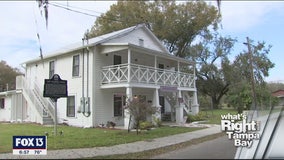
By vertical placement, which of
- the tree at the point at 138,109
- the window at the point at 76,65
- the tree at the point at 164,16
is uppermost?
the tree at the point at 164,16

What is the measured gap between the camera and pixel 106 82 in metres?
20.9

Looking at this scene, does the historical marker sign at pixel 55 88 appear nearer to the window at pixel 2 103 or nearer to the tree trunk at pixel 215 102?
the window at pixel 2 103

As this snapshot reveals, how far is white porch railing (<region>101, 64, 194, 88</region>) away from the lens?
1995cm

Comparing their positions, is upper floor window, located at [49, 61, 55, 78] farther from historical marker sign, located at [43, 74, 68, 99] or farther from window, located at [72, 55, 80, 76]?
historical marker sign, located at [43, 74, 68, 99]

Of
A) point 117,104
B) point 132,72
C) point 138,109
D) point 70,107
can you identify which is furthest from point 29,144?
point 70,107

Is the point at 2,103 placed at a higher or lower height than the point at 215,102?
higher

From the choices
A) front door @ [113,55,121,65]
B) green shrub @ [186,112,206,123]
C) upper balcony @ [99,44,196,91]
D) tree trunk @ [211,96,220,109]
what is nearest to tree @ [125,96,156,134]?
upper balcony @ [99,44,196,91]

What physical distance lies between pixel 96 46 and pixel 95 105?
3.84 metres

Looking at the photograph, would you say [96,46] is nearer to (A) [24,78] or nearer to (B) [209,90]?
(A) [24,78]

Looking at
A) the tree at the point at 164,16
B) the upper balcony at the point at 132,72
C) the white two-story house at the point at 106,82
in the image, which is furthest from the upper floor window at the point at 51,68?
the tree at the point at 164,16

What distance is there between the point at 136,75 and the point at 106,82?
206 centimetres

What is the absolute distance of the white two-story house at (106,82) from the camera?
67.4 feet

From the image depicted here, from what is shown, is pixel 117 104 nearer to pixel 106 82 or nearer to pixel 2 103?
pixel 106 82

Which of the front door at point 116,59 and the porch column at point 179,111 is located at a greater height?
the front door at point 116,59
